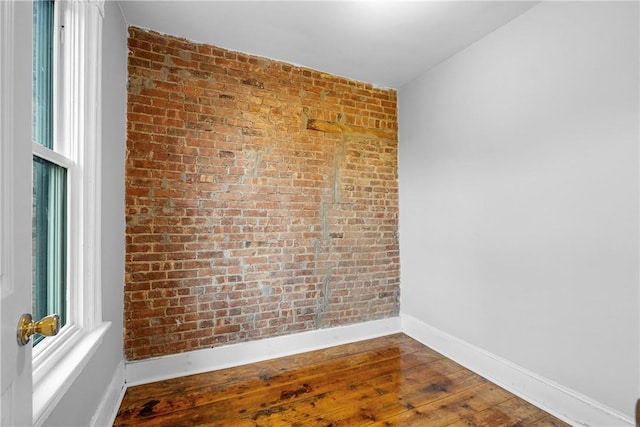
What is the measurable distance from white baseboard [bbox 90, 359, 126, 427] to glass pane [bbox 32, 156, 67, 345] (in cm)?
65

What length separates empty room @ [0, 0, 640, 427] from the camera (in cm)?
164

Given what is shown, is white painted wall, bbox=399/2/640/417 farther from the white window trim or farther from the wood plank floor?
the white window trim

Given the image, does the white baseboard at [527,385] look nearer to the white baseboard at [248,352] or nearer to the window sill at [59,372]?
the white baseboard at [248,352]

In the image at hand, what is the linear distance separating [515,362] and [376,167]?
213 cm

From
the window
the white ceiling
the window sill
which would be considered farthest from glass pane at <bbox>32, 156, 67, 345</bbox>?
the white ceiling

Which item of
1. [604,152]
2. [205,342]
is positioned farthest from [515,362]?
[205,342]

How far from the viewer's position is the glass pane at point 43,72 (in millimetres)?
1271

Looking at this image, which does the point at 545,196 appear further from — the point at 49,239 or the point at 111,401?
the point at 111,401

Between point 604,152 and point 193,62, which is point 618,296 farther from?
point 193,62

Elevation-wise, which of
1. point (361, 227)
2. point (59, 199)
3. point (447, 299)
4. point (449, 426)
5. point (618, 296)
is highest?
point (59, 199)

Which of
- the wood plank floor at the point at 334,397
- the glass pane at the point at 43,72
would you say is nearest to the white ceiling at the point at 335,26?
the glass pane at the point at 43,72

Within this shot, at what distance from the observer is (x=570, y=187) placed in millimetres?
1935

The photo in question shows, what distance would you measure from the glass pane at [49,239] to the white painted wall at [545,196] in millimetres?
2838

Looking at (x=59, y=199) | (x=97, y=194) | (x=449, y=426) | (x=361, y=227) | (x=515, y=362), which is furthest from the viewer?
(x=361, y=227)
